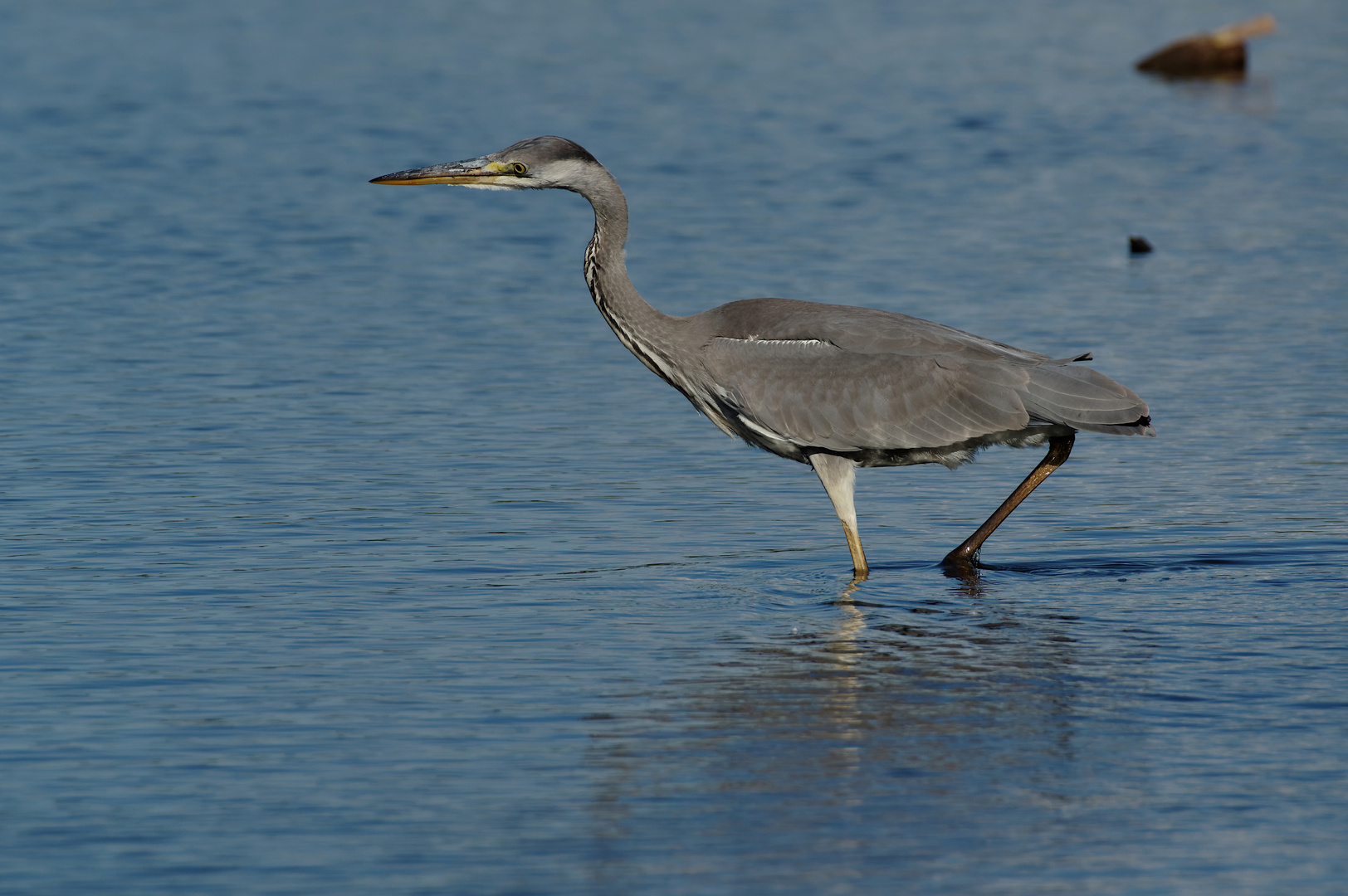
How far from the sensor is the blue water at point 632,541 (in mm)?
6578

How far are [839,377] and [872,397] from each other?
20 cm

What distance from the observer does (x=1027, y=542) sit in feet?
34.9

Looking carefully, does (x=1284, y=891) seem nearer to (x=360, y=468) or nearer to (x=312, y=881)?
(x=312, y=881)

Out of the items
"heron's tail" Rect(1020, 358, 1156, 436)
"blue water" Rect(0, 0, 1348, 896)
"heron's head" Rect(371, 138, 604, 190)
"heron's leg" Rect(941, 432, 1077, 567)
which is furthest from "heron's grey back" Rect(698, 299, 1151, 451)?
"heron's head" Rect(371, 138, 604, 190)

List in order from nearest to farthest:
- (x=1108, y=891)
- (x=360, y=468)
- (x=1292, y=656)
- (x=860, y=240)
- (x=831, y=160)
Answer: (x=1108, y=891) < (x=1292, y=656) < (x=360, y=468) < (x=860, y=240) < (x=831, y=160)

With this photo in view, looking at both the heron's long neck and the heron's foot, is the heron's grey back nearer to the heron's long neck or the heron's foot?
the heron's long neck

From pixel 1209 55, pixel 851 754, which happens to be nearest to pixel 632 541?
pixel 851 754

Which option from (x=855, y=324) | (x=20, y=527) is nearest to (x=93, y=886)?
(x=20, y=527)

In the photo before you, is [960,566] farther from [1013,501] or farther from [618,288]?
[618,288]

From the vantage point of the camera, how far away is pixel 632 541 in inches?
405

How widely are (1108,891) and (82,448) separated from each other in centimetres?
771

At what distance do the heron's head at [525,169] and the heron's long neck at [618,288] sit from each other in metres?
0.13

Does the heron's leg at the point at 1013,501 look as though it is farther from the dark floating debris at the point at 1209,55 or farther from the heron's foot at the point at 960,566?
the dark floating debris at the point at 1209,55

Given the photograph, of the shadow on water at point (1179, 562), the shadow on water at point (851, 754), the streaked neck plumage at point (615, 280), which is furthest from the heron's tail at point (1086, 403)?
the streaked neck plumage at point (615, 280)
